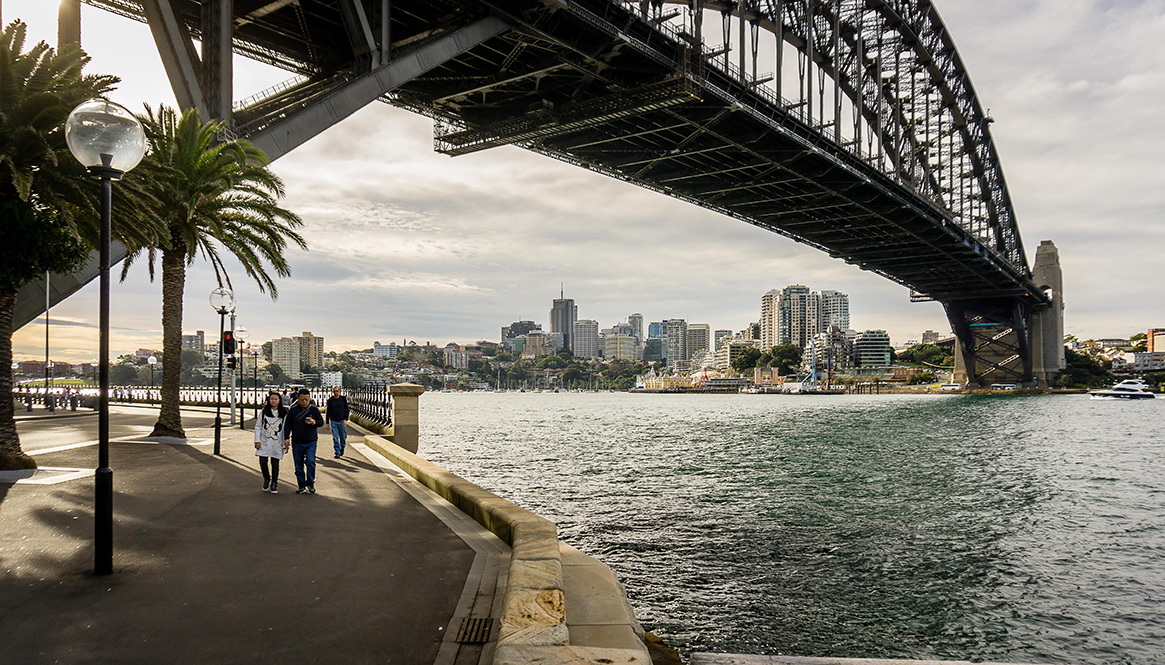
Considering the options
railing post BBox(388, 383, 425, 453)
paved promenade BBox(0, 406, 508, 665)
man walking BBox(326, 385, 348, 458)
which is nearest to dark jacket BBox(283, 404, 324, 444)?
paved promenade BBox(0, 406, 508, 665)

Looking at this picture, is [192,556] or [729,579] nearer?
[192,556]

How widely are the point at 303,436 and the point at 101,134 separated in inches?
203

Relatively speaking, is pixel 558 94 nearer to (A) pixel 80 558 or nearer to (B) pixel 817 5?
(B) pixel 817 5

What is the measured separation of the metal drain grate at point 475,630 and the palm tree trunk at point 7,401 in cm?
1005

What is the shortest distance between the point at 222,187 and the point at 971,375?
109907mm

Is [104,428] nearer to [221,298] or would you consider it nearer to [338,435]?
[338,435]

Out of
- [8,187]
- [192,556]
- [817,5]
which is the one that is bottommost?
[192,556]

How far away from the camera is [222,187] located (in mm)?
18875

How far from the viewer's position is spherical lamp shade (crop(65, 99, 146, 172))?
6.86 m

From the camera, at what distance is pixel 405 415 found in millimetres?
19719

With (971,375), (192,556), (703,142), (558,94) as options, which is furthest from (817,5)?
(971,375)

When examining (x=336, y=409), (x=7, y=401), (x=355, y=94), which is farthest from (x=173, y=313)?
(x=7, y=401)

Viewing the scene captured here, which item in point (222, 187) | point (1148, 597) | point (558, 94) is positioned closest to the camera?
point (1148, 597)

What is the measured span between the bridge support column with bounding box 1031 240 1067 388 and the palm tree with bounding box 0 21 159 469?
109883 mm
